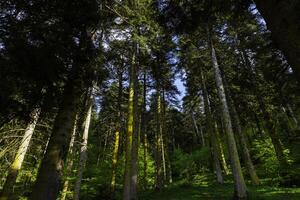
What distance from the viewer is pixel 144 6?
10.5 m

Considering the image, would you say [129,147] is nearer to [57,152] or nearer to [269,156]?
[57,152]

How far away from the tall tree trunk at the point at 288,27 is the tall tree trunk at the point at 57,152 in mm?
4671

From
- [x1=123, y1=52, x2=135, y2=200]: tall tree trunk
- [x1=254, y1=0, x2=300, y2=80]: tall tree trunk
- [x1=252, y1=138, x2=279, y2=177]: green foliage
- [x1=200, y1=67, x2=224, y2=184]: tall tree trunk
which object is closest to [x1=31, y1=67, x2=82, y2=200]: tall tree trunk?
[x1=254, y1=0, x2=300, y2=80]: tall tree trunk

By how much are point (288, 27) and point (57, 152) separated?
4.89 meters

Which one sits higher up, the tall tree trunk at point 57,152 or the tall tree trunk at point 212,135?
the tall tree trunk at point 212,135

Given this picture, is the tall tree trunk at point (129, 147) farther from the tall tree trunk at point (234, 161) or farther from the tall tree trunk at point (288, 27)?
the tall tree trunk at point (288, 27)

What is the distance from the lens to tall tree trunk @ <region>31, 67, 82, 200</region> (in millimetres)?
5135

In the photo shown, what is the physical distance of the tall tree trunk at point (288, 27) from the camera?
2.45m

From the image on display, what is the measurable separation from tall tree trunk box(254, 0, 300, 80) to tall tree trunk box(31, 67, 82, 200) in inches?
184

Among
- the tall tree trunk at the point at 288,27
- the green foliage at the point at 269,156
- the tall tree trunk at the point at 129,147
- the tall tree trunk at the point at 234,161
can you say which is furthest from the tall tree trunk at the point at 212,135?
the tall tree trunk at the point at 288,27

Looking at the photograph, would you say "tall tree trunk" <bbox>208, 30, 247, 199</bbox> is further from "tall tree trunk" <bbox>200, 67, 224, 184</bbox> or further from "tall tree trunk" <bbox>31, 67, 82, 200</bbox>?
Answer: "tall tree trunk" <bbox>31, 67, 82, 200</bbox>

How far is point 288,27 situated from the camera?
8.33 ft

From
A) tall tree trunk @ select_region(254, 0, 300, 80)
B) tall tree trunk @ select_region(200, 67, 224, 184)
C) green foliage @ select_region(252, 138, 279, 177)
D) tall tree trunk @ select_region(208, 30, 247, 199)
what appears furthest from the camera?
tall tree trunk @ select_region(200, 67, 224, 184)

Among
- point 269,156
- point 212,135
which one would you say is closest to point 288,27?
point 269,156
